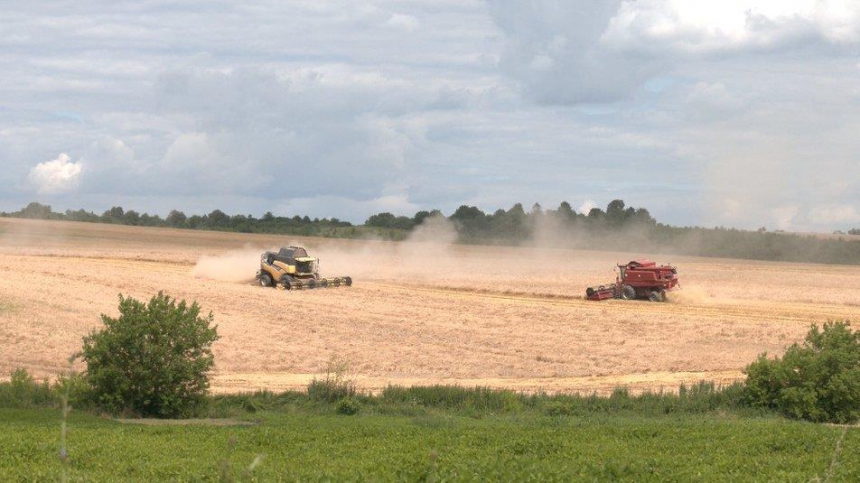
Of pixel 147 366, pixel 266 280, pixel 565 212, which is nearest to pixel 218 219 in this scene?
pixel 565 212

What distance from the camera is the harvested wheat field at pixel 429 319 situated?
31.7 metres

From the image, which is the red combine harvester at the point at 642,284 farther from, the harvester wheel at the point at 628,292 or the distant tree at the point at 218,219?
the distant tree at the point at 218,219

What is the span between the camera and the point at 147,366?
21531 mm

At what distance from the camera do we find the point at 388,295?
174 feet

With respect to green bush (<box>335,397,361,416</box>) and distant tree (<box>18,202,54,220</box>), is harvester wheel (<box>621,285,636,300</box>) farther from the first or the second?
distant tree (<box>18,202,54,220</box>)

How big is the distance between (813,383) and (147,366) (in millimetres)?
14809

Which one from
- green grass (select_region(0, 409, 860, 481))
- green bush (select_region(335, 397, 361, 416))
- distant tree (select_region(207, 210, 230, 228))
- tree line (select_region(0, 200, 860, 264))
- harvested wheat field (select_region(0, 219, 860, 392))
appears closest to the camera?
green grass (select_region(0, 409, 860, 481))

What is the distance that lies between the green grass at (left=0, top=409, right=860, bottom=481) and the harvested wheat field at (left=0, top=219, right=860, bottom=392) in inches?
330

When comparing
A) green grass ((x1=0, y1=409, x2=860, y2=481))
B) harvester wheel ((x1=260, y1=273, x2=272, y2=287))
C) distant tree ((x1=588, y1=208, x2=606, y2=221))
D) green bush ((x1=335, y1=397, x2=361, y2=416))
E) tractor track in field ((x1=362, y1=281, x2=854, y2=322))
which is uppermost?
distant tree ((x1=588, y1=208, x2=606, y2=221))

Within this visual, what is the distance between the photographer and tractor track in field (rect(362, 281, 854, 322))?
4634cm

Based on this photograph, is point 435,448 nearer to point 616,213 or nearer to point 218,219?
point 616,213

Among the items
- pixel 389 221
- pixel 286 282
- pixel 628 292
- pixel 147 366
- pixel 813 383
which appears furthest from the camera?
pixel 389 221

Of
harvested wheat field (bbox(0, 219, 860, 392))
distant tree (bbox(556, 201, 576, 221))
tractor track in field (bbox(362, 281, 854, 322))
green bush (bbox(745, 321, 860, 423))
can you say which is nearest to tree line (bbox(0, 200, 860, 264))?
distant tree (bbox(556, 201, 576, 221))

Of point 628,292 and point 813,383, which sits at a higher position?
point 628,292
